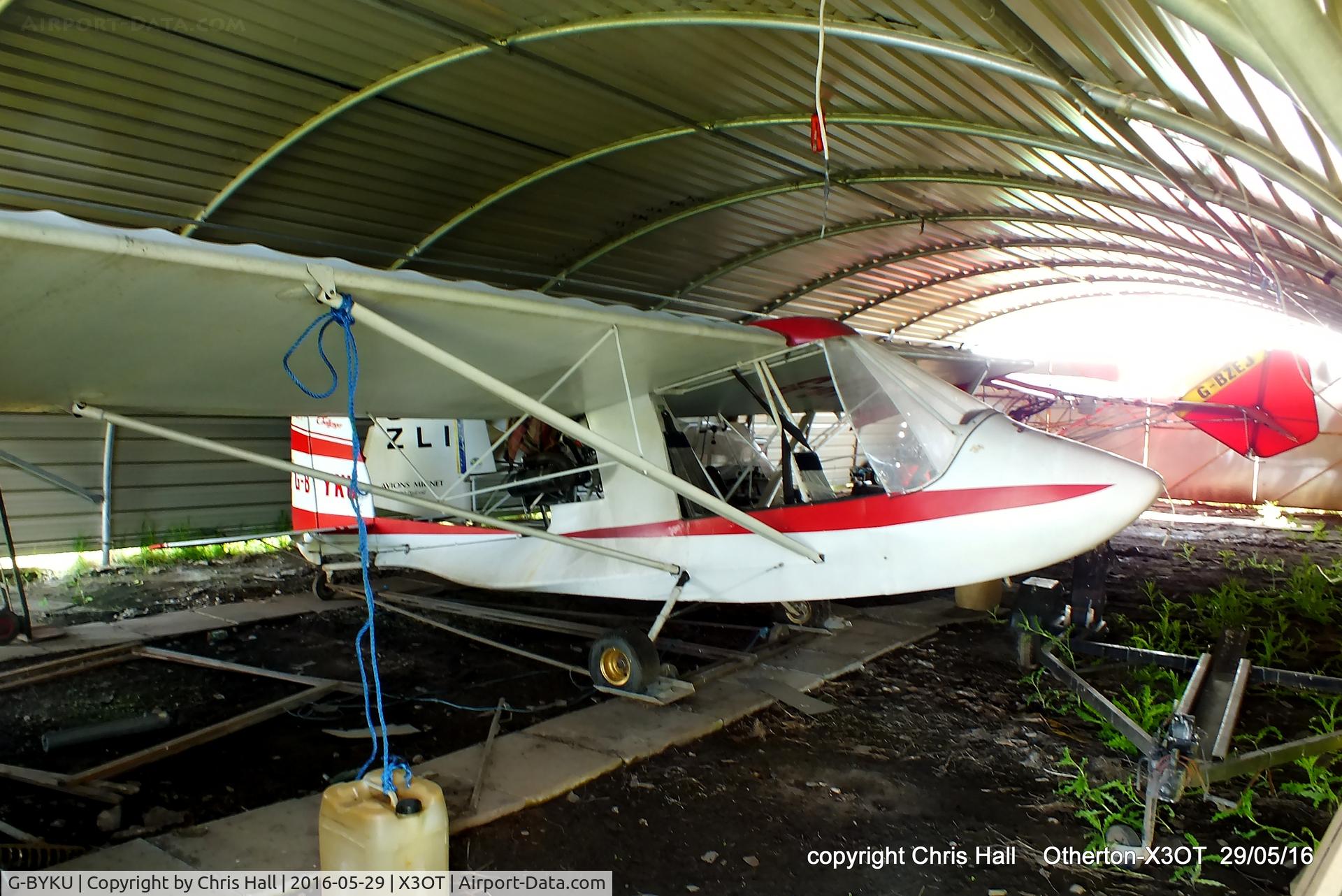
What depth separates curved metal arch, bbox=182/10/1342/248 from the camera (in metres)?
5.27

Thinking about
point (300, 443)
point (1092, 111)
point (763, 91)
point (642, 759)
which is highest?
point (763, 91)

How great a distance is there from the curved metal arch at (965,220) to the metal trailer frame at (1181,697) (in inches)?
240

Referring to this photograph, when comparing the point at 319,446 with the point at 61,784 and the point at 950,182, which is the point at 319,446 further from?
the point at 950,182

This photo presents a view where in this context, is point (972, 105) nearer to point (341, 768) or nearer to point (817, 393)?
point (817, 393)

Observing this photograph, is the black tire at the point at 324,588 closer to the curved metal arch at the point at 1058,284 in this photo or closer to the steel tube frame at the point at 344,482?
the steel tube frame at the point at 344,482

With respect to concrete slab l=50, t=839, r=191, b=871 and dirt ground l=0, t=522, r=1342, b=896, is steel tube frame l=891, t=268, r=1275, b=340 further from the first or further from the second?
concrete slab l=50, t=839, r=191, b=871

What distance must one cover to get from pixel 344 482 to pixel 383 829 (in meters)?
2.08

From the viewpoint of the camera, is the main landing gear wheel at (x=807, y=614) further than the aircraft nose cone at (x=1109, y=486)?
Yes

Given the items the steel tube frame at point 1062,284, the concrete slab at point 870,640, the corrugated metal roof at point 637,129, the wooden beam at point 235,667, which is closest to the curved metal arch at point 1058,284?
the steel tube frame at point 1062,284

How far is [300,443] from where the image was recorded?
9.36m

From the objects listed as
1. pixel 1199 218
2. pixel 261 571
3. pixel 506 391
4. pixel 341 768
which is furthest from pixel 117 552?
pixel 1199 218

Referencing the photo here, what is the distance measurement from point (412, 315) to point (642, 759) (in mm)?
2769

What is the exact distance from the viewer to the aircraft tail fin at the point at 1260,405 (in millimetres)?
15133

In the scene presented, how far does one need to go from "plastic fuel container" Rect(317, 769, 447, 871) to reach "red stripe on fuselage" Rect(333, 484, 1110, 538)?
10.7 feet
